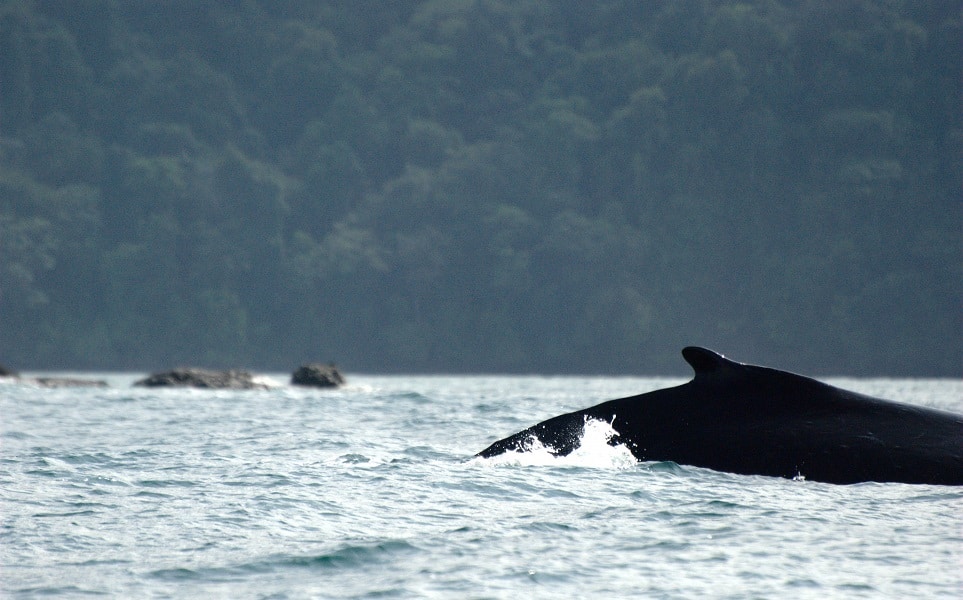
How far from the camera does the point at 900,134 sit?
89.8 m

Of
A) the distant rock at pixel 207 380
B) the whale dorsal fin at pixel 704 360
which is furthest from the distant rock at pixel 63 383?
the whale dorsal fin at pixel 704 360

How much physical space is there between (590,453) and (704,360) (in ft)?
4.31

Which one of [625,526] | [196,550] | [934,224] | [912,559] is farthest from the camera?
[934,224]

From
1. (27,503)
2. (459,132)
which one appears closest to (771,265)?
(459,132)

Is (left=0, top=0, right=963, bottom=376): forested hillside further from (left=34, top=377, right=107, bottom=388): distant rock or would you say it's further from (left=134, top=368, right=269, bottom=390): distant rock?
(left=34, top=377, right=107, bottom=388): distant rock

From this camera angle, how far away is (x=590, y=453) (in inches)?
477

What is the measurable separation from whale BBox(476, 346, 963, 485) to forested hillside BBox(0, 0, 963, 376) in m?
69.9

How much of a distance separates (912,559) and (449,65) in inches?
3922

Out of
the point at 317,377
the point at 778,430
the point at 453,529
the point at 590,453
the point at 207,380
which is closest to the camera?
the point at 453,529

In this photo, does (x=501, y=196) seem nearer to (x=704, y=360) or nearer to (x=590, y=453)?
(x=590, y=453)

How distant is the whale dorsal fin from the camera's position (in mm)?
11785

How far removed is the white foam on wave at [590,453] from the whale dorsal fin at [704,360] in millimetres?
959

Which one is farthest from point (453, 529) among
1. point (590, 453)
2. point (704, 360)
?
point (704, 360)

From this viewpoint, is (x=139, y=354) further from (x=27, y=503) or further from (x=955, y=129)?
(x=27, y=503)
